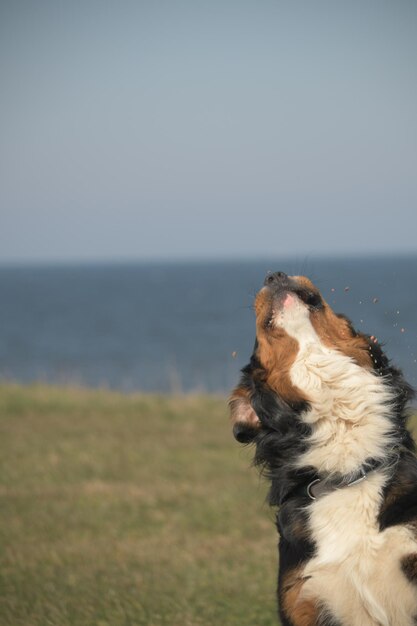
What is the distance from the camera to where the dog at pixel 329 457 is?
4.62 meters

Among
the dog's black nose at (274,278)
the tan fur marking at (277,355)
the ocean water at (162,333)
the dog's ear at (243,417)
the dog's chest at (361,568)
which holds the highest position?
the dog's black nose at (274,278)

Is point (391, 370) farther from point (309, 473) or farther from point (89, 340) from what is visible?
point (89, 340)

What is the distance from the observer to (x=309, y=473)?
5035mm

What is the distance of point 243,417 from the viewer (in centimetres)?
538

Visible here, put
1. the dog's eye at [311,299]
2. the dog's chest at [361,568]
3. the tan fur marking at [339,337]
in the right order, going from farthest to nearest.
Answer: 1. the dog's eye at [311,299]
2. the tan fur marking at [339,337]
3. the dog's chest at [361,568]

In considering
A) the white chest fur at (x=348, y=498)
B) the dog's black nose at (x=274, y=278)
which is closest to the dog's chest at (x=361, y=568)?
the white chest fur at (x=348, y=498)

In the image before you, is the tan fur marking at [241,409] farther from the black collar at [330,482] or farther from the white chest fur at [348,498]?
the black collar at [330,482]

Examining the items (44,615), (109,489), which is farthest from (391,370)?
(109,489)

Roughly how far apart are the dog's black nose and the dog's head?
26 millimetres

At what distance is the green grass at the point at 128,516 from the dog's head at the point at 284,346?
0.43 m

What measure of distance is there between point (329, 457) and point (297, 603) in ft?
2.44

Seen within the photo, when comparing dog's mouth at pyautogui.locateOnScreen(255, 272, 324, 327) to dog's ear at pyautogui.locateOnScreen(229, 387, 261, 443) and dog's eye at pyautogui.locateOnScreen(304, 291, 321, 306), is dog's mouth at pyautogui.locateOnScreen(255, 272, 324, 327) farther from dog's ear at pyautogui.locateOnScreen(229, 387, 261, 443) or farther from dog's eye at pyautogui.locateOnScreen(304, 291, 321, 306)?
dog's ear at pyautogui.locateOnScreen(229, 387, 261, 443)

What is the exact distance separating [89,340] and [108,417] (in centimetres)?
4300

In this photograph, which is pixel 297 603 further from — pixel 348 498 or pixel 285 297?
pixel 285 297
